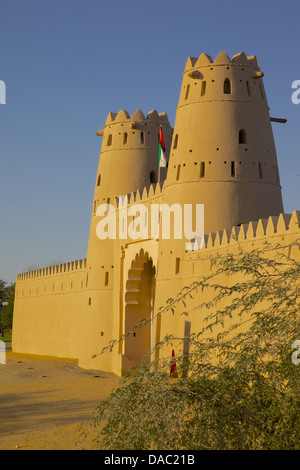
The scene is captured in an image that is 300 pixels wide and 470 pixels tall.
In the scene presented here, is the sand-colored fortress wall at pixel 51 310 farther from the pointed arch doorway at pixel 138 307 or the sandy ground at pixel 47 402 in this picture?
the pointed arch doorway at pixel 138 307

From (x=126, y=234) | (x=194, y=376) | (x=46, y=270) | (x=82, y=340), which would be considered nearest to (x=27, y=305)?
(x=46, y=270)

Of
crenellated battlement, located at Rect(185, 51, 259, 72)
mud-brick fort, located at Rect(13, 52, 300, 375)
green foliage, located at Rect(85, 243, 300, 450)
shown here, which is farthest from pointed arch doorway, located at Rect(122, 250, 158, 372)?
green foliage, located at Rect(85, 243, 300, 450)

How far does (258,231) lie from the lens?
18.2m

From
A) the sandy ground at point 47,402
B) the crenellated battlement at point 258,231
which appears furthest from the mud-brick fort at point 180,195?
the sandy ground at point 47,402

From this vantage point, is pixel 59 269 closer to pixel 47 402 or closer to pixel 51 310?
pixel 51 310

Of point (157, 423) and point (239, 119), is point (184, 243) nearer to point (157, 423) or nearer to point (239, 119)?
point (239, 119)

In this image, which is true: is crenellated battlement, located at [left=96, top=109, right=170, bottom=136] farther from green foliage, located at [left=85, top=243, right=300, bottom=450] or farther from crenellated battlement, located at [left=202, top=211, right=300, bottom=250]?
green foliage, located at [left=85, top=243, right=300, bottom=450]

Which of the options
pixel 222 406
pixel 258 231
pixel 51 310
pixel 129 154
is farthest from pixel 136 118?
pixel 222 406

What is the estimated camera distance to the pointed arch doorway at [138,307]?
89.5 feet

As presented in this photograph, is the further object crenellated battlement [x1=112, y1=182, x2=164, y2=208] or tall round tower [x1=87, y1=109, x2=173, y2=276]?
tall round tower [x1=87, y1=109, x2=173, y2=276]

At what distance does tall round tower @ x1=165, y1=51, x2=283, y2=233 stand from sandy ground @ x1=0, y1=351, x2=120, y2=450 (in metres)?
6.74

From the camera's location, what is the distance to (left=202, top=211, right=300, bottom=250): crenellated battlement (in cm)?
1656

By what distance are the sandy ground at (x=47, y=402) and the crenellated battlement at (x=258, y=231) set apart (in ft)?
19.0

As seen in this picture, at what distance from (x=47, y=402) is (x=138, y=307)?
825 cm
